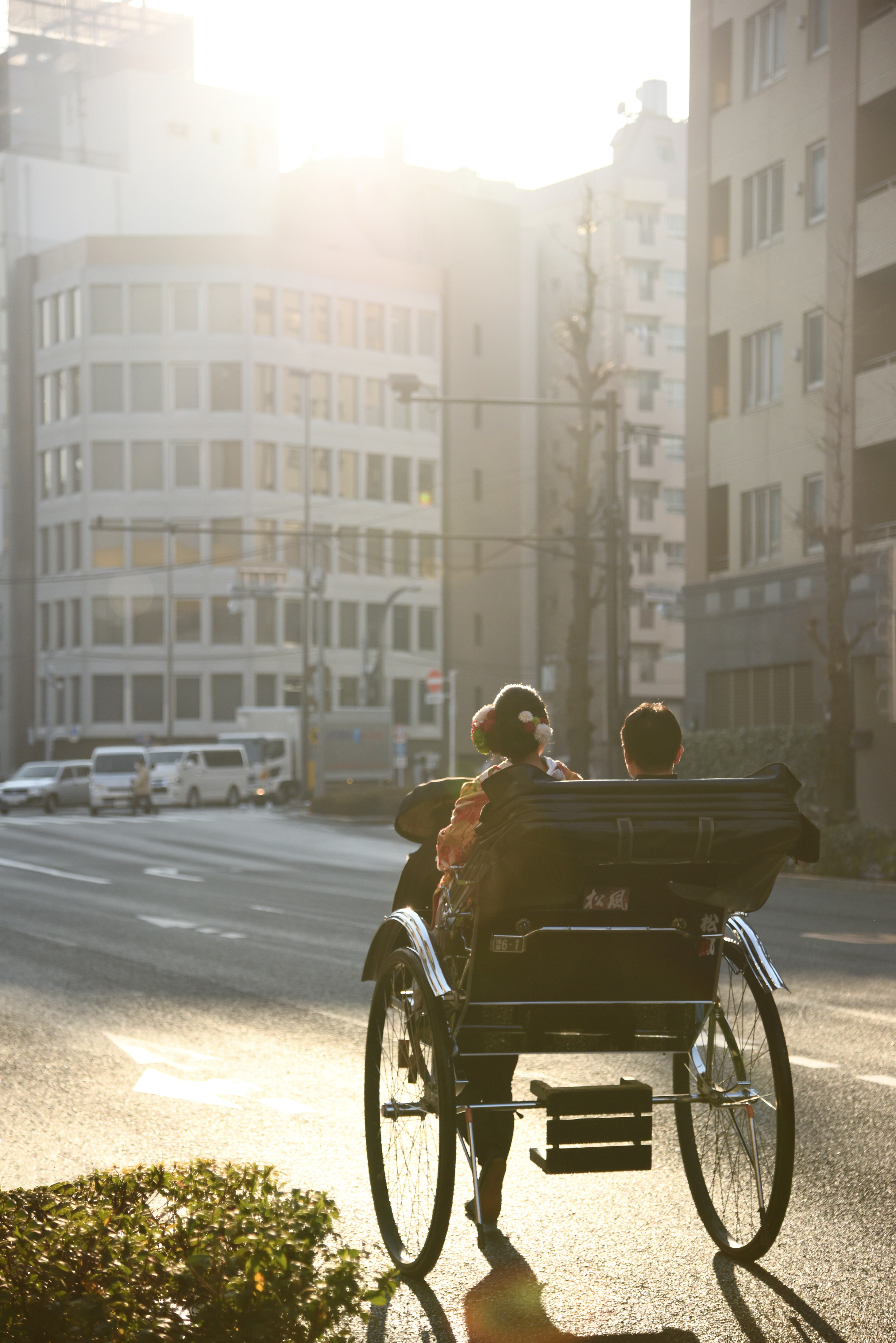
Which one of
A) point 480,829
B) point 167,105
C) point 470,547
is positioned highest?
point 167,105

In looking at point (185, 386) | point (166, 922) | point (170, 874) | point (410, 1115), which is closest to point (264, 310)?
point (185, 386)

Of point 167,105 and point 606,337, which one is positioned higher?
point 167,105

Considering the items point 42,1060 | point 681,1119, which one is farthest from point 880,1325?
point 42,1060

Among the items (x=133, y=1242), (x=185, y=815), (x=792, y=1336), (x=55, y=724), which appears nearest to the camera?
(x=133, y=1242)

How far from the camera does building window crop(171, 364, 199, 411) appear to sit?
266 ft

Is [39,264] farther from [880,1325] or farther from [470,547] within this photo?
[880,1325]

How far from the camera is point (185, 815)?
48281mm

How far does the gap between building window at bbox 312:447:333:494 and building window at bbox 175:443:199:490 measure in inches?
220

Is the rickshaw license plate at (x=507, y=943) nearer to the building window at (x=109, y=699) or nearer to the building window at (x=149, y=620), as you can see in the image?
the building window at (x=109, y=699)

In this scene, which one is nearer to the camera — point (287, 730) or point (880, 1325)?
point (880, 1325)

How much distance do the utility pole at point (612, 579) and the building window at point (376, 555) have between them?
53.4 metres

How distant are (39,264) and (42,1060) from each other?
8130cm

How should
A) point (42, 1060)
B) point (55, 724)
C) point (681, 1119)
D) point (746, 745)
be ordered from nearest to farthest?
1. point (681, 1119)
2. point (42, 1060)
3. point (746, 745)
4. point (55, 724)

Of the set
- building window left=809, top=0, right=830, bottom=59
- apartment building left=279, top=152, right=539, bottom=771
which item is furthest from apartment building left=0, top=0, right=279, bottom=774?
building window left=809, top=0, right=830, bottom=59
